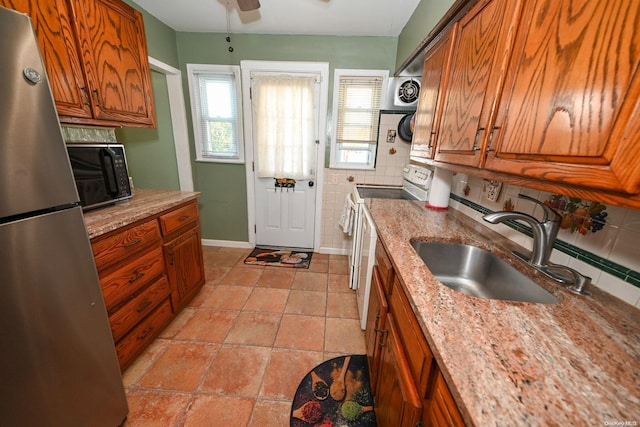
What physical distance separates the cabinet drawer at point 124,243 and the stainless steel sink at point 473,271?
1.59 meters

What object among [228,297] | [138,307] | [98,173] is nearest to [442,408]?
[138,307]

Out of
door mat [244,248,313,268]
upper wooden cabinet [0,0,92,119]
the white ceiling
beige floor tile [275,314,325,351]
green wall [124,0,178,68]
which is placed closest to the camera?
upper wooden cabinet [0,0,92,119]

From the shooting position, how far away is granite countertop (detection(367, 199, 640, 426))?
0.42 metres

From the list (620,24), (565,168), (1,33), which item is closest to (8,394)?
(1,33)

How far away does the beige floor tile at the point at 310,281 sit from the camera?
2400mm

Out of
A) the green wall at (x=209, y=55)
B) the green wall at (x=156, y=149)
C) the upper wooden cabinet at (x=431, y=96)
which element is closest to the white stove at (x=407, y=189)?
the upper wooden cabinet at (x=431, y=96)

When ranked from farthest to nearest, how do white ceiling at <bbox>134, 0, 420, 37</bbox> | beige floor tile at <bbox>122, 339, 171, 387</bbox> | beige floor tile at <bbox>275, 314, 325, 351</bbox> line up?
white ceiling at <bbox>134, 0, 420, 37</bbox>
beige floor tile at <bbox>275, 314, 325, 351</bbox>
beige floor tile at <bbox>122, 339, 171, 387</bbox>

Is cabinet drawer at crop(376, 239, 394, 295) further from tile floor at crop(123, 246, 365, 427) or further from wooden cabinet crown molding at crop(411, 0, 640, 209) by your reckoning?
tile floor at crop(123, 246, 365, 427)

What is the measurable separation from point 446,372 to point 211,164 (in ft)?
10.1

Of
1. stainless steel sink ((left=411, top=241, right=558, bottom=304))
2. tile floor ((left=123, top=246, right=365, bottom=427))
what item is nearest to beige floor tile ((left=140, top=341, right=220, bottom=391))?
tile floor ((left=123, top=246, right=365, bottom=427))

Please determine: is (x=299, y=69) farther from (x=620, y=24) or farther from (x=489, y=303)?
(x=489, y=303)

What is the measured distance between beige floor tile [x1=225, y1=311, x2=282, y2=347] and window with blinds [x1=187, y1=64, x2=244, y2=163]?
1832 millimetres

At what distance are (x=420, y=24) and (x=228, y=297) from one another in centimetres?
291

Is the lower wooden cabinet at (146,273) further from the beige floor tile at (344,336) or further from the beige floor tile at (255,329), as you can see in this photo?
the beige floor tile at (344,336)
